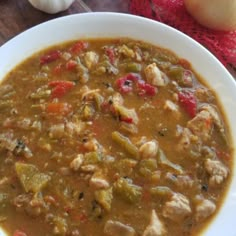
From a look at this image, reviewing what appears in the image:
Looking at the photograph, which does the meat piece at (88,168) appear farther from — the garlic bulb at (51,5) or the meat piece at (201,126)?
the garlic bulb at (51,5)

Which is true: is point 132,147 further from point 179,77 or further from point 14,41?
point 14,41

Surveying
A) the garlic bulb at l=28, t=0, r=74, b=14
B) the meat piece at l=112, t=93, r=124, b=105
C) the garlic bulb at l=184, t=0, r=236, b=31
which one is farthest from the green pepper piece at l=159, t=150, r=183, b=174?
the garlic bulb at l=28, t=0, r=74, b=14

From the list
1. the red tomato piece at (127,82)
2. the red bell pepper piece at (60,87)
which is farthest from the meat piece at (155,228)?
the red bell pepper piece at (60,87)

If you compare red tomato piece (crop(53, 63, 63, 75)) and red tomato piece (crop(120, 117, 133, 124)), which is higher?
red tomato piece (crop(53, 63, 63, 75))

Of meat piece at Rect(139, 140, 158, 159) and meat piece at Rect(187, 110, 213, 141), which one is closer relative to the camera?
meat piece at Rect(139, 140, 158, 159)

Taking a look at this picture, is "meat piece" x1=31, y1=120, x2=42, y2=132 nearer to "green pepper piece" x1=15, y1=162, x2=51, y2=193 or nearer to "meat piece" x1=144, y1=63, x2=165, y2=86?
"green pepper piece" x1=15, y1=162, x2=51, y2=193

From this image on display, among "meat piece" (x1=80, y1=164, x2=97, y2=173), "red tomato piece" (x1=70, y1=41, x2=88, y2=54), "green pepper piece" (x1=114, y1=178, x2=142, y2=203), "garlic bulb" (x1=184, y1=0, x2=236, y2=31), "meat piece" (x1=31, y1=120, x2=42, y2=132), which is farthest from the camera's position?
"garlic bulb" (x1=184, y1=0, x2=236, y2=31)

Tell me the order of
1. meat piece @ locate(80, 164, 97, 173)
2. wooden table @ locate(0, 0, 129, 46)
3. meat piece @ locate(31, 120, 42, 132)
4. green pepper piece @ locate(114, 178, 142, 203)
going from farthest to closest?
1. wooden table @ locate(0, 0, 129, 46)
2. meat piece @ locate(31, 120, 42, 132)
3. meat piece @ locate(80, 164, 97, 173)
4. green pepper piece @ locate(114, 178, 142, 203)
